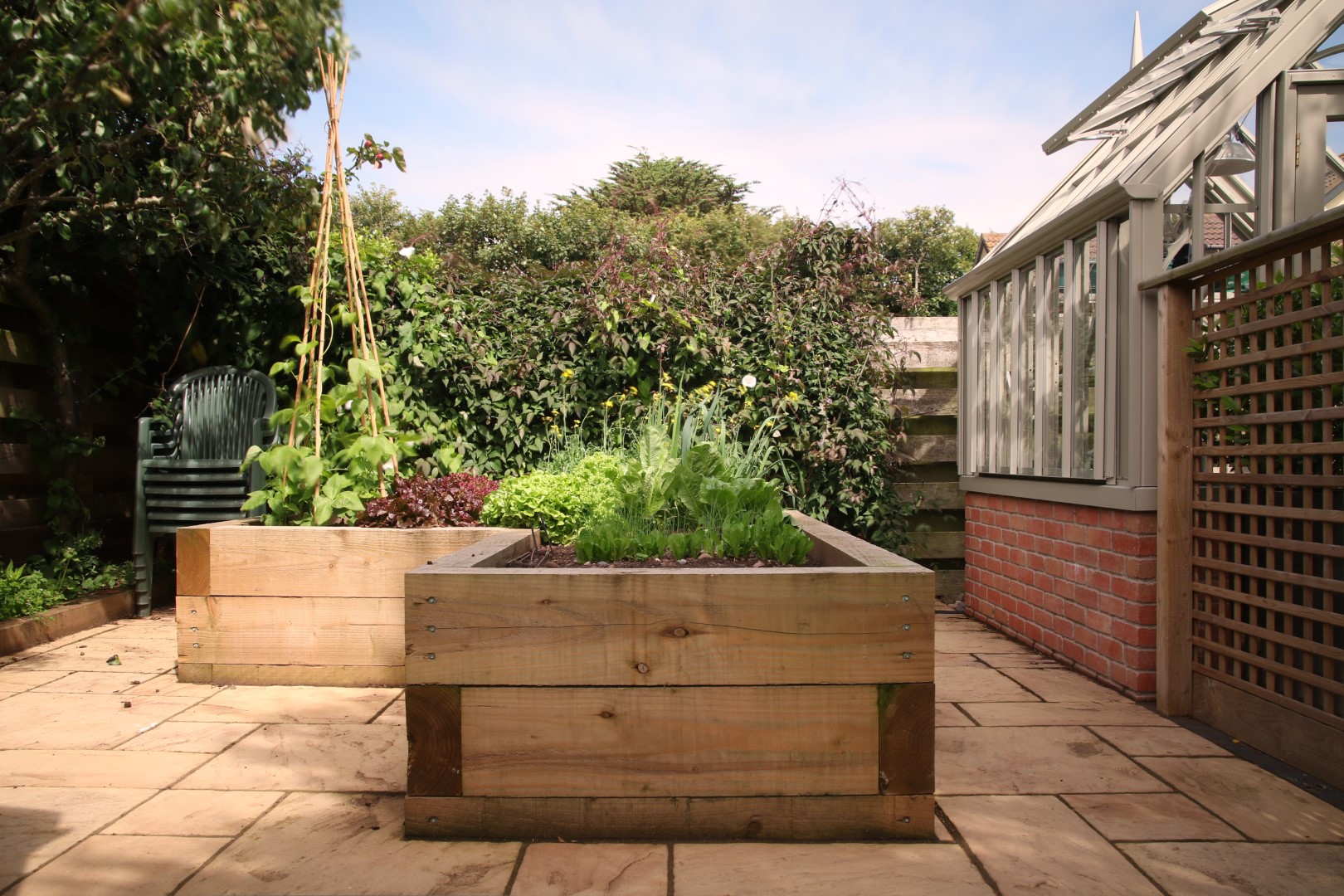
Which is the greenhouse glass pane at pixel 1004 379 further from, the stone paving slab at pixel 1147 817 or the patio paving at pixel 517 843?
the stone paving slab at pixel 1147 817

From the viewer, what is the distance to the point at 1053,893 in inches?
60.2

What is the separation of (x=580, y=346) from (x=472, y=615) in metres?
2.98

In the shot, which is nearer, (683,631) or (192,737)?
(683,631)

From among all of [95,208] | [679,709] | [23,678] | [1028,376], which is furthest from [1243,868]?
[95,208]

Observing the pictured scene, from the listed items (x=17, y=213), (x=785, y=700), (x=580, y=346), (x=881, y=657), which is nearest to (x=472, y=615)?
(x=785, y=700)

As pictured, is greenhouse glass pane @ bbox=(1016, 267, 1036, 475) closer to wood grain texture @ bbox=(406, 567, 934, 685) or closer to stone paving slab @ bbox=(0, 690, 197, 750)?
wood grain texture @ bbox=(406, 567, 934, 685)

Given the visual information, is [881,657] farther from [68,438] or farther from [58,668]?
[68,438]

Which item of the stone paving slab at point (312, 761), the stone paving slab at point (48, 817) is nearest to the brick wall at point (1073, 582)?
the stone paving slab at point (312, 761)

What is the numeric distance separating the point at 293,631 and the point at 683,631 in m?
1.80

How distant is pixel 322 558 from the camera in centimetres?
286

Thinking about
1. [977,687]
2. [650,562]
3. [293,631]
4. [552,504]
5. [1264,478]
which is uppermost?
[1264,478]

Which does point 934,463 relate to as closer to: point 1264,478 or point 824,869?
point 1264,478

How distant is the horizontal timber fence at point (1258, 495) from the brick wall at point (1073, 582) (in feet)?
0.44

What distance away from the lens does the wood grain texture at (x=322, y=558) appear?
285cm
